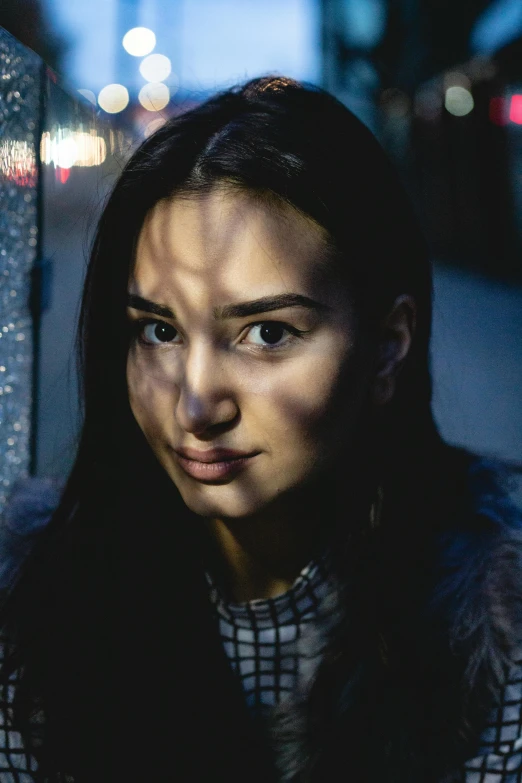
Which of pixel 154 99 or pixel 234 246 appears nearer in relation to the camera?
pixel 234 246

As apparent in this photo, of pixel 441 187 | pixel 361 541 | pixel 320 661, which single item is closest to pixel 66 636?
pixel 320 661

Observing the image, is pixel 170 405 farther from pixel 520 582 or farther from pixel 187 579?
pixel 520 582

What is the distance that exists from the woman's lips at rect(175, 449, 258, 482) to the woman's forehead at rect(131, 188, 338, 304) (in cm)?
31

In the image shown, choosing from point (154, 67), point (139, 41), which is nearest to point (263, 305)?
point (139, 41)

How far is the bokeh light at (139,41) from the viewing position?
30.8 ft

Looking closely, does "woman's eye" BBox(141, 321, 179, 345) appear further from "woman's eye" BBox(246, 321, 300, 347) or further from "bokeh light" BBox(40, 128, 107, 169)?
"bokeh light" BBox(40, 128, 107, 169)

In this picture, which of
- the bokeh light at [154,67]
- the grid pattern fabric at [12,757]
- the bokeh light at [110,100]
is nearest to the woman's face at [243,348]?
the grid pattern fabric at [12,757]

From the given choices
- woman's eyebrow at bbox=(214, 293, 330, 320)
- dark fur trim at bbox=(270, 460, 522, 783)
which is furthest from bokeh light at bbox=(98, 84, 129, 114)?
dark fur trim at bbox=(270, 460, 522, 783)

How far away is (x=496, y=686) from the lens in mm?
1324

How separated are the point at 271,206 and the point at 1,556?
0.98 m

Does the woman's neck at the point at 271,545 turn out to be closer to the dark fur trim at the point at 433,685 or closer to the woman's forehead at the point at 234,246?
the dark fur trim at the point at 433,685

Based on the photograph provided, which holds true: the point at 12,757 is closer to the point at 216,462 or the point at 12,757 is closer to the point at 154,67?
the point at 216,462

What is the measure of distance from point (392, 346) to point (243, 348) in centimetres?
37

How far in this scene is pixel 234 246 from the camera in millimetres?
1269
